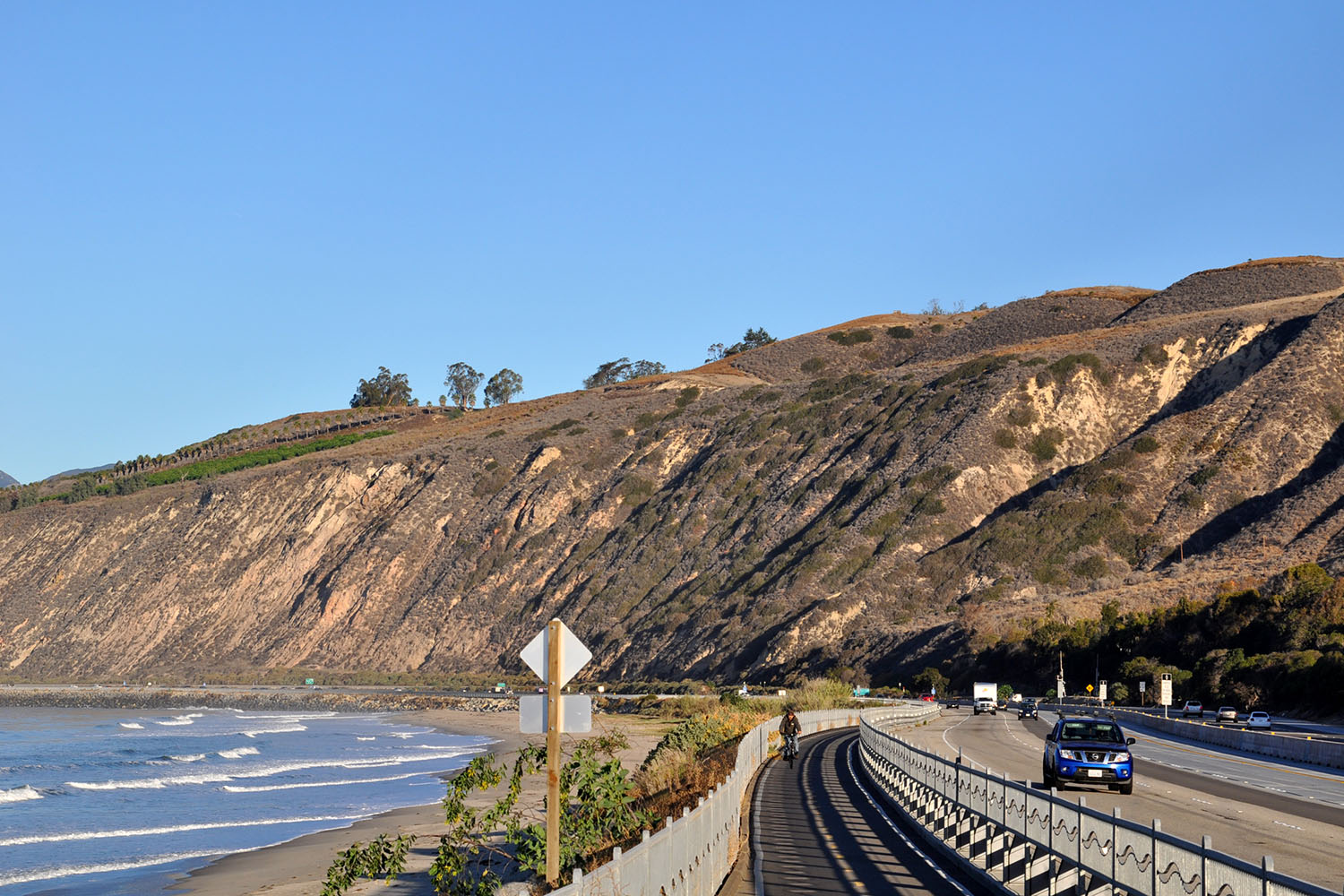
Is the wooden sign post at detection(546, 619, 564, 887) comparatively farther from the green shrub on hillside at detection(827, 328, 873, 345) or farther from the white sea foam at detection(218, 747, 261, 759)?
the green shrub on hillside at detection(827, 328, 873, 345)

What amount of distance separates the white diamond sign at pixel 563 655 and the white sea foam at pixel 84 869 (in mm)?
19082

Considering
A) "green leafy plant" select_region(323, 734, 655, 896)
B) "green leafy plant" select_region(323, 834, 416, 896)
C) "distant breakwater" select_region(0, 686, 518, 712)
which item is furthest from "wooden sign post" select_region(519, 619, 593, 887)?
"distant breakwater" select_region(0, 686, 518, 712)

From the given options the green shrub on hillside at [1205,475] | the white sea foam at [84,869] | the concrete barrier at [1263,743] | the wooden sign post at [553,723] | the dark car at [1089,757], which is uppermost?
the green shrub on hillside at [1205,475]

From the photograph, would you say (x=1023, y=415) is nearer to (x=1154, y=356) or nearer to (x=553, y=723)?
(x=1154, y=356)

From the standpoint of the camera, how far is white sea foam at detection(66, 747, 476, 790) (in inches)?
1740

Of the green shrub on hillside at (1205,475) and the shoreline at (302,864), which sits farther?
the green shrub on hillside at (1205,475)

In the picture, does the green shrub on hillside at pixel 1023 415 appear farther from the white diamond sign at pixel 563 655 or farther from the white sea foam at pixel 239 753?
the white diamond sign at pixel 563 655

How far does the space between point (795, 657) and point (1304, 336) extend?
45770 mm

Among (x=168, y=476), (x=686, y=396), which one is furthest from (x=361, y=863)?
(x=168, y=476)

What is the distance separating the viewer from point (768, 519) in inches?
4001

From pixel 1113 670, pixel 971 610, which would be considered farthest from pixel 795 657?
pixel 1113 670

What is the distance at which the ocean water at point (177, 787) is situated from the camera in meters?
28.4

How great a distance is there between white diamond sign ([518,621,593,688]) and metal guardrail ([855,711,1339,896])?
459 cm

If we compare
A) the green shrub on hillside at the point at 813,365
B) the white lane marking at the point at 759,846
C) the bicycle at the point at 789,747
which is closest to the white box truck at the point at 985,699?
the bicycle at the point at 789,747
